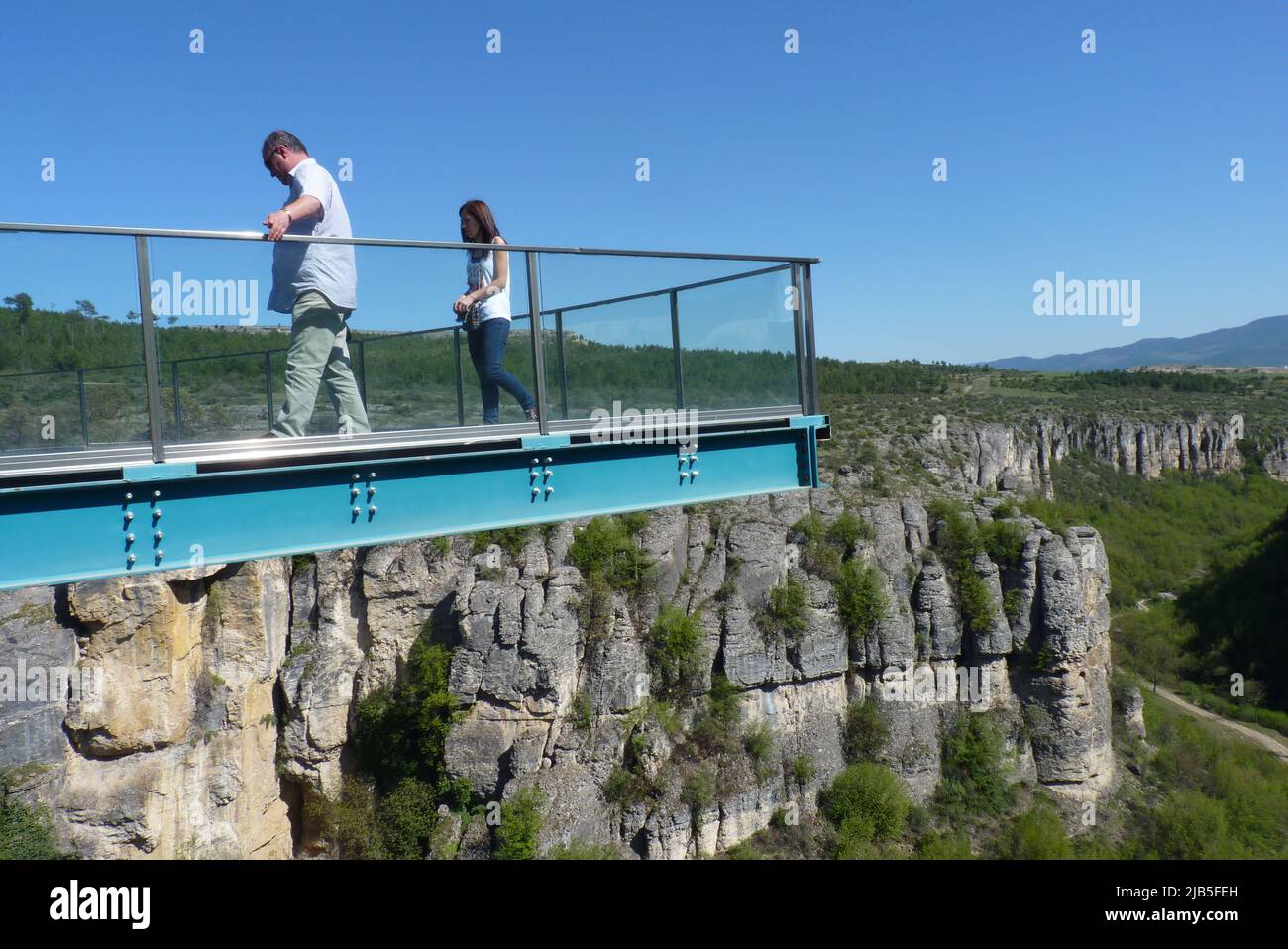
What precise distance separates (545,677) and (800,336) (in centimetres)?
3217

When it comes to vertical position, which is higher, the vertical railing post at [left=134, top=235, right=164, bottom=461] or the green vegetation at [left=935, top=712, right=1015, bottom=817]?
the vertical railing post at [left=134, top=235, right=164, bottom=461]

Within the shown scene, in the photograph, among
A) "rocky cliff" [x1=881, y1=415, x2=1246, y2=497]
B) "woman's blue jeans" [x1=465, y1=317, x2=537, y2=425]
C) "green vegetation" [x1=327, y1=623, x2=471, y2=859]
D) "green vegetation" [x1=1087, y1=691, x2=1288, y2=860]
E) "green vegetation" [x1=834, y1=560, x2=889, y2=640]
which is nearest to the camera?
"woman's blue jeans" [x1=465, y1=317, x2=537, y2=425]

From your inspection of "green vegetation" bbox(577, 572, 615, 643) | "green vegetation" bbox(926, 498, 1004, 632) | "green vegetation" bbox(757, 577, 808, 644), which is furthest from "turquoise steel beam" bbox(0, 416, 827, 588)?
"green vegetation" bbox(926, 498, 1004, 632)

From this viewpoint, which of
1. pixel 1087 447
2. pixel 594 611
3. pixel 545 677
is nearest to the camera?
pixel 545 677

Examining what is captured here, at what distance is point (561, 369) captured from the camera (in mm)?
8086

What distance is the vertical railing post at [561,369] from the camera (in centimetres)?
801

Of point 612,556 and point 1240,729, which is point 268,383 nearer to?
point 612,556

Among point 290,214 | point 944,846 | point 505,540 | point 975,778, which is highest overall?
point 290,214

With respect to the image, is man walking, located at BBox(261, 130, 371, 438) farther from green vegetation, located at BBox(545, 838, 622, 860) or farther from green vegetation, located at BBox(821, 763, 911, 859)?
green vegetation, located at BBox(821, 763, 911, 859)

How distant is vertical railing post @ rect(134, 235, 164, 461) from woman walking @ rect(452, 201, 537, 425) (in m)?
2.16

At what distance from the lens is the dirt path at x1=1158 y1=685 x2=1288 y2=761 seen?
212 feet

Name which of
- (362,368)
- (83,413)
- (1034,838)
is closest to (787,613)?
(1034,838)

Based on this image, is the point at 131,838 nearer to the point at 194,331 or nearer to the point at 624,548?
the point at 624,548

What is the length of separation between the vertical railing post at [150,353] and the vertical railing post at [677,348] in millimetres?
4265
